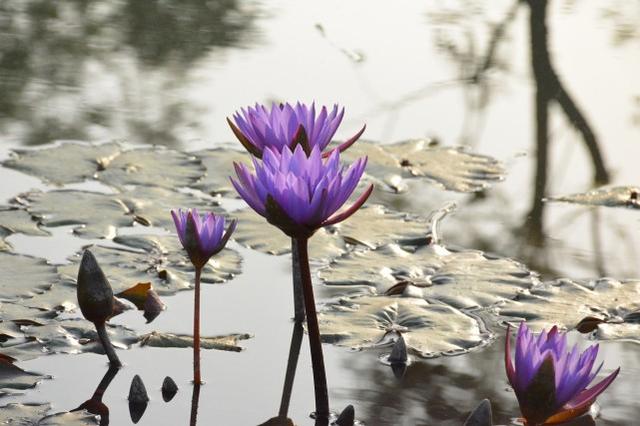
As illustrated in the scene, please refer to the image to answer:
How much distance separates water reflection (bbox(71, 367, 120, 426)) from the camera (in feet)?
5.86

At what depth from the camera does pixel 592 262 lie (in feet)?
8.63

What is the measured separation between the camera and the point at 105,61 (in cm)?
388

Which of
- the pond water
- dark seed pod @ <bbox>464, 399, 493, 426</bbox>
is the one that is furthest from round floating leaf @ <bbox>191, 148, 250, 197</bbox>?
dark seed pod @ <bbox>464, 399, 493, 426</bbox>

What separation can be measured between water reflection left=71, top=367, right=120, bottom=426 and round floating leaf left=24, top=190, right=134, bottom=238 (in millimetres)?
674

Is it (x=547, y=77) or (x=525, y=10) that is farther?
(x=525, y=10)

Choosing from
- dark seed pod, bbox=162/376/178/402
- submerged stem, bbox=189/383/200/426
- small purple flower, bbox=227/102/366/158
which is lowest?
submerged stem, bbox=189/383/200/426

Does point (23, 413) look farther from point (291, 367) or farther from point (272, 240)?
point (272, 240)

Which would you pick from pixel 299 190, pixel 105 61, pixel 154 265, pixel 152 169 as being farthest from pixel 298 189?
pixel 105 61

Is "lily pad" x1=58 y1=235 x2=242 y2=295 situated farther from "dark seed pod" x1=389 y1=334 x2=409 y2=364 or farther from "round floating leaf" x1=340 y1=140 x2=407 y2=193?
"round floating leaf" x1=340 y1=140 x2=407 y2=193

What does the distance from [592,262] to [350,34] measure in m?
2.14

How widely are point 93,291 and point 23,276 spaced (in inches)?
18.4

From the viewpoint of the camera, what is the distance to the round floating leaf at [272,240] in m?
2.55

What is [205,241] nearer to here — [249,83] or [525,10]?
[249,83]

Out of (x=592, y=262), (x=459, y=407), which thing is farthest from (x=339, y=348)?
(x=592, y=262)
